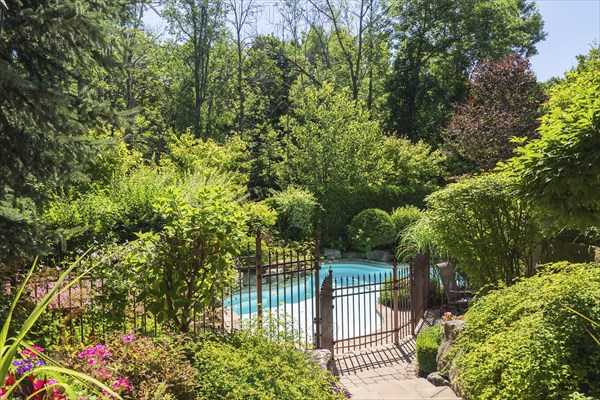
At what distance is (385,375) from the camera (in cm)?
728

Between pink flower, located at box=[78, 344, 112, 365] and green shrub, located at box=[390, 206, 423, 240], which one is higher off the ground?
green shrub, located at box=[390, 206, 423, 240]

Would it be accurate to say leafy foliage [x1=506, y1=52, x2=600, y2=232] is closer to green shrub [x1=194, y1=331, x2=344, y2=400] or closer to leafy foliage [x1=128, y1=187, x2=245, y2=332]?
green shrub [x1=194, y1=331, x2=344, y2=400]

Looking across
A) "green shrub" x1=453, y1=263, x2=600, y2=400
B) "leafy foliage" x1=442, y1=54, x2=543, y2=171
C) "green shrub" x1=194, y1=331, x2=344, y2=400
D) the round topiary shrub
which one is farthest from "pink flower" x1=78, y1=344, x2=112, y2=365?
"leafy foliage" x1=442, y1=54, x2=543, y2=171

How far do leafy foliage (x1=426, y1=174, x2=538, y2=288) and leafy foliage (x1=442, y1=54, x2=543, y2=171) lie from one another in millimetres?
8441

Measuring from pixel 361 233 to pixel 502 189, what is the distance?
927 centimetres

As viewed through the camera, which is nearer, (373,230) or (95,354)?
(95,354)

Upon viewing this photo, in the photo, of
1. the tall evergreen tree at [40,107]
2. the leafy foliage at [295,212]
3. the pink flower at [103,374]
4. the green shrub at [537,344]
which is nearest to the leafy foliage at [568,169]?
the green shrub at [537,344]

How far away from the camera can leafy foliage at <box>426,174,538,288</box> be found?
25.6ft

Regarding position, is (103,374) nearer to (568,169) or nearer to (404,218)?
(568,169)

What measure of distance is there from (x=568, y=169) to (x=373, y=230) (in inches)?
478

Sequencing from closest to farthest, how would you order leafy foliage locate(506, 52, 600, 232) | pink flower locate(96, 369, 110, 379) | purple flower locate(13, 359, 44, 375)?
purple flower locate(13, 359, 44, 375) → pink flower locate(96, 369, 110, 379) → leafy foliage locate(506, 52, 600, 232)

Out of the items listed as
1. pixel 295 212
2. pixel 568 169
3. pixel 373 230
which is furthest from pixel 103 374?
pixel 373 230

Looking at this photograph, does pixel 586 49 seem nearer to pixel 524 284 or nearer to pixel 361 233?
pixel 361 233

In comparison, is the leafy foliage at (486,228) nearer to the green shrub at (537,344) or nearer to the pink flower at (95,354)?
the green shrub at (537,344)
